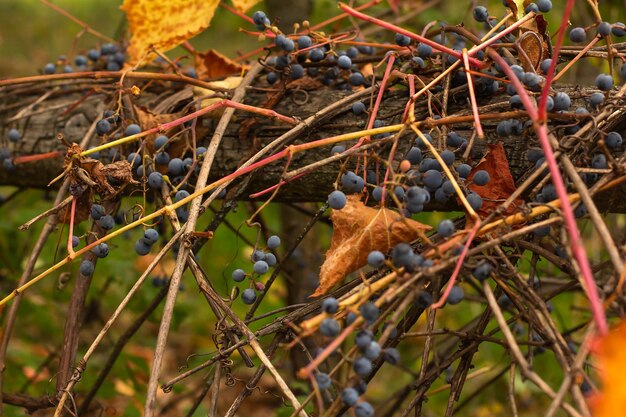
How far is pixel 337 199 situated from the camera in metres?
1.05

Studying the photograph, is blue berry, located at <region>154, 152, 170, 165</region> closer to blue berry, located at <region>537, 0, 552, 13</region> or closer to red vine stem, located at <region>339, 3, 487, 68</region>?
red vine stem, located at <region>339, 3, 487, 68</region>

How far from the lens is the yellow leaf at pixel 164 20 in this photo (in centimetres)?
162

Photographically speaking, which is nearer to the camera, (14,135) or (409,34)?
(409,34)

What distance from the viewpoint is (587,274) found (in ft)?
2.53

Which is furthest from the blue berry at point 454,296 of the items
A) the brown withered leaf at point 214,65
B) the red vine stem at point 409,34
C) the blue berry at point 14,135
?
the blue berry at point 14,135

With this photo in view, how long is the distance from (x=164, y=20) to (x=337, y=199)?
0.80m

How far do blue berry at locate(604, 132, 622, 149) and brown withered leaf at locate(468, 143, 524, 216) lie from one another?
5.9 inches

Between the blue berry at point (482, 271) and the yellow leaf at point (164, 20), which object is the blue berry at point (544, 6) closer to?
the blue berry at point (482, 271)

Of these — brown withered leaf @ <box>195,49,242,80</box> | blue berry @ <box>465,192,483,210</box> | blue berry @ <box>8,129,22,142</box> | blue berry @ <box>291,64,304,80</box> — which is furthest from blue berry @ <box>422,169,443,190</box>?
blue berry @ <box>8,129,22,142</box>

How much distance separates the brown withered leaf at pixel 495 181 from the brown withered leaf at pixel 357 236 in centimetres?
13

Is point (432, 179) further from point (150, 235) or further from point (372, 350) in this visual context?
point (150, 235)

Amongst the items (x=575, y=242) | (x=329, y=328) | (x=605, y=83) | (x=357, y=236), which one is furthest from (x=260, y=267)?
(x=605, y=83)

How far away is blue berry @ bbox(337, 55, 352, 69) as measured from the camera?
4.65ft

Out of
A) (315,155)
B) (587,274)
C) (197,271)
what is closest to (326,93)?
(315,155)
